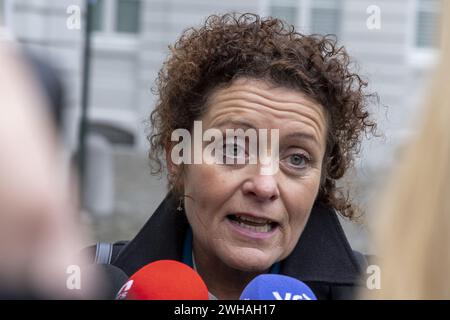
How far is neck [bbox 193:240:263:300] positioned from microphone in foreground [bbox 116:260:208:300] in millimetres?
308

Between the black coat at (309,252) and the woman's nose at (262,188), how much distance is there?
21 centimetres

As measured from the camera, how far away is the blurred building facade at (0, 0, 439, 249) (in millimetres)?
9867

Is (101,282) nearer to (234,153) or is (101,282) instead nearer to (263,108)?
(234,153)

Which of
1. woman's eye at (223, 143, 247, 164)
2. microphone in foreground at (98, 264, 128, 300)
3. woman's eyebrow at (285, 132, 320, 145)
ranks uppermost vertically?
woman's eyebrow at (285, 132, 320, 145)

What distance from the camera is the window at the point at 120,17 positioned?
11.3 m

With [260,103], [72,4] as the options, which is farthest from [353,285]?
[72,4]

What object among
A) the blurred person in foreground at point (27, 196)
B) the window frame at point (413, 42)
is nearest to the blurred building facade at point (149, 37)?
the window frame at point (413, 42)

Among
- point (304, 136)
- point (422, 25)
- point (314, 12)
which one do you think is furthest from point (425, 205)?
point (422, 25)

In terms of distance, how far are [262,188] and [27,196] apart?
0.88 m

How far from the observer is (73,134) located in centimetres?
873

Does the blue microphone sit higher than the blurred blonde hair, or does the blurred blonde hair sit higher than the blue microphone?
the blurred blonde hair

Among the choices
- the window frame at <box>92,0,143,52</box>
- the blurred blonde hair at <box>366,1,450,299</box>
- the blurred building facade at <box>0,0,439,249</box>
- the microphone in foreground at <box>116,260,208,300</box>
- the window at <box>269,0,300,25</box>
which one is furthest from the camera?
the window frame at <box>92,0,143,52</box>

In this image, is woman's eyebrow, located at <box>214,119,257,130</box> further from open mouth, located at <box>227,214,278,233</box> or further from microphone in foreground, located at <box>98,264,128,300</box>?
microphone in foreground, located at <box>98,264,128,300</box>

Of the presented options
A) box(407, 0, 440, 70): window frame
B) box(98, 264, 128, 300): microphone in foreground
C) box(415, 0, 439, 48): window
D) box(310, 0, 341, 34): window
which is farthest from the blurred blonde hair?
box(415, 0, 439, 48): window
